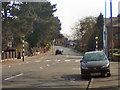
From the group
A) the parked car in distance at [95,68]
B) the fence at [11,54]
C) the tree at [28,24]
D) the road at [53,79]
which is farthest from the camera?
the fence at [11,54]

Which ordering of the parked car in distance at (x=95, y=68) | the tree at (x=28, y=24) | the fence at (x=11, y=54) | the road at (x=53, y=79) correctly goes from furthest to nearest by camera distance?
the fence at (x=11, y=54) → the tree at (x=28, y=24) → the parked car in distance at (x=95, y=68) → the road at (x=53, y=79)

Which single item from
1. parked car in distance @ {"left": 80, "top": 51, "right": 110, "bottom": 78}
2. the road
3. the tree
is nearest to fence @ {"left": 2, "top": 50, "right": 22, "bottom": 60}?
the tree

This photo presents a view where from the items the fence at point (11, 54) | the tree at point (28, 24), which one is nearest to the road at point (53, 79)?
the tree at point (28, 24)

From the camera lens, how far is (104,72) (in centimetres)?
1318

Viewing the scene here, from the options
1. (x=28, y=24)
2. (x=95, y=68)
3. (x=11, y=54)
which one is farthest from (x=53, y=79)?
(x=28, y=24)

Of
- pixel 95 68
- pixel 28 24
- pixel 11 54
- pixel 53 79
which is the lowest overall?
pixel 53 79

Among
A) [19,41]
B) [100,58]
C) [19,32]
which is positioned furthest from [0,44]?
[100,58]

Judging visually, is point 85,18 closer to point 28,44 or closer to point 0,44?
point 28,44

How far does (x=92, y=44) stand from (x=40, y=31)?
15312 millimetres

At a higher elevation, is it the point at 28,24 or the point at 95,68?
the point at 28,24

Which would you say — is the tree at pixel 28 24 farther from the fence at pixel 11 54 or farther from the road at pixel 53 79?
the road at pixel 53 79

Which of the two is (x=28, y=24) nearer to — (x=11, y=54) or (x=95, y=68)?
(x=11, y=54)

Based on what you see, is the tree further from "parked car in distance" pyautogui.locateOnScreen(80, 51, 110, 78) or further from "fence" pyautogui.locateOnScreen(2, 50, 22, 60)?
"parked car in distance" pyautogui.locateOnScreen(80, 51, 110, 78)

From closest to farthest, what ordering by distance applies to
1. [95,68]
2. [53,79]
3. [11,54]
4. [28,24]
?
1. [53,79]
2. [95,68]
3. [11,54]
4. [28,24]
